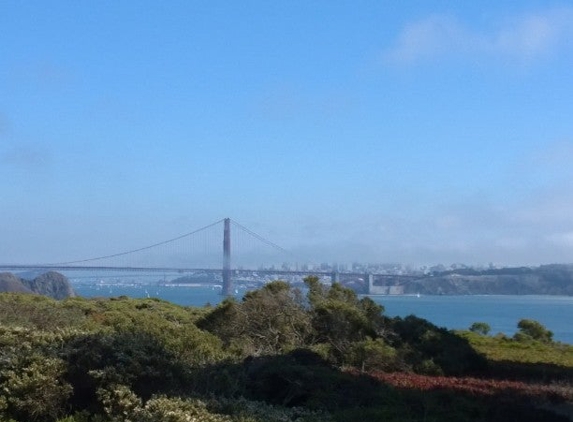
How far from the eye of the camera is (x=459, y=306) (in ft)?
291

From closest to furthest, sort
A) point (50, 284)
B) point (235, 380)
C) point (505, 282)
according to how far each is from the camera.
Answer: point (235, 380) → point (50, 284) → point (505, 282)

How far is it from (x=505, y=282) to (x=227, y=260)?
88.0 ft

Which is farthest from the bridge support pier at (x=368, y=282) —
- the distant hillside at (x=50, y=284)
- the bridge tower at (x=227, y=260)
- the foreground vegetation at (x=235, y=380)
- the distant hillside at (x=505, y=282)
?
the foreground vegetation at (x=235, y=380)

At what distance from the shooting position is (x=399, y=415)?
1084 cm

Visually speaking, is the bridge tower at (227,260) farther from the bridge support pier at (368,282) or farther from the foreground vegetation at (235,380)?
the foreground vegetation at (235,380)

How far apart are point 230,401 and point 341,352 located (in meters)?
9.37

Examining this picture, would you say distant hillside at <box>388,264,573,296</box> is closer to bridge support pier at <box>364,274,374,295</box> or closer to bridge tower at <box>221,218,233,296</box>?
bridge tower at <box>221,218,233,296</box>

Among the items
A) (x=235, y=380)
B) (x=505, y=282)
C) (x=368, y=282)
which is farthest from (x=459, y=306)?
(x=235, y=380)

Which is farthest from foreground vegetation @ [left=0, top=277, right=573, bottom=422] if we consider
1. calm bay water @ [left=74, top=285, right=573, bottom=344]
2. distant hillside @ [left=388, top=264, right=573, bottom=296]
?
distant hillside @ [left=388, top=264, right=573, bottom=296]

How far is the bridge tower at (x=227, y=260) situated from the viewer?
4902 cm

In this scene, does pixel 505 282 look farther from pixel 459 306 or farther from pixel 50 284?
pixel 50 284

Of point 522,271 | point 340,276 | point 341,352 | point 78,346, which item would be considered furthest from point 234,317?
point 522,271

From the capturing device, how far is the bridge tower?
49.0 meters

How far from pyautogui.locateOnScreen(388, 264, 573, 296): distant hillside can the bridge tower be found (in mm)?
14339
